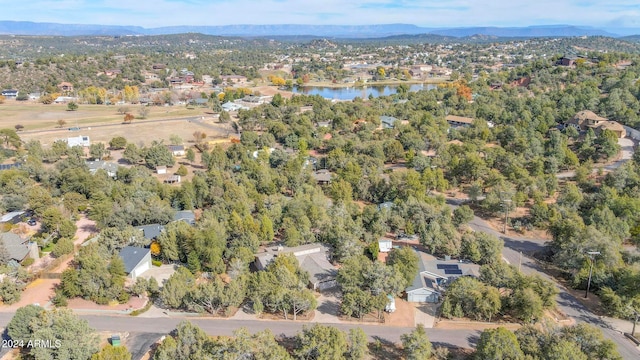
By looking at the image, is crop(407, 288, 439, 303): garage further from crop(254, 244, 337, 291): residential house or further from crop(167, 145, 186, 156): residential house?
crop(167, 145, 186, 156): residential house

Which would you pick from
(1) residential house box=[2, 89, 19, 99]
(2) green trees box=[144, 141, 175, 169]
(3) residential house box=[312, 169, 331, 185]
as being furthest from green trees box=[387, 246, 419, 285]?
(1) residential house box=[2, 89, 19, 99]

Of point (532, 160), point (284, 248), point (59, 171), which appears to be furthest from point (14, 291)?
point (532, 160)

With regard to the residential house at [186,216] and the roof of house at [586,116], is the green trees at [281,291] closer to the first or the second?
the residential house at [186,216]

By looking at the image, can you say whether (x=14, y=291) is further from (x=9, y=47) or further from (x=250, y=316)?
(x=9, y=47)

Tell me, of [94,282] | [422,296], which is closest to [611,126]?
[422,296]

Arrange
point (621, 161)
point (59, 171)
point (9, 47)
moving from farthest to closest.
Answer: point (9, 47), point (621, 161), point (59, 171)

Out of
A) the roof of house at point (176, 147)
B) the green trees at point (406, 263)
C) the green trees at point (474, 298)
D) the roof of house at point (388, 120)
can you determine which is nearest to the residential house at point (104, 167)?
the roof of house at point (176, 147)
